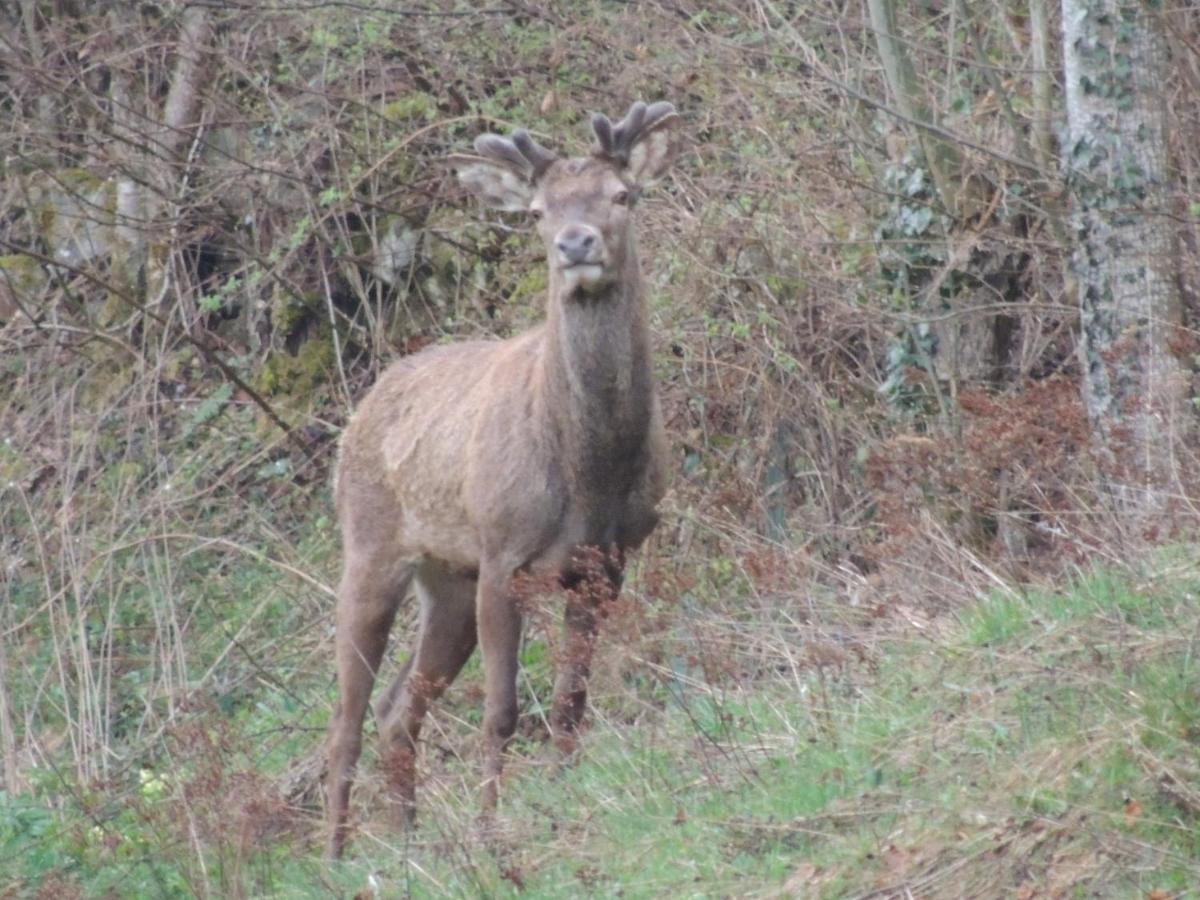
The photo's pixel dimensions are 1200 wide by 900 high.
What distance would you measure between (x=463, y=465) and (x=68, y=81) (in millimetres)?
6514

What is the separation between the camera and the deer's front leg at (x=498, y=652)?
7.93 meters

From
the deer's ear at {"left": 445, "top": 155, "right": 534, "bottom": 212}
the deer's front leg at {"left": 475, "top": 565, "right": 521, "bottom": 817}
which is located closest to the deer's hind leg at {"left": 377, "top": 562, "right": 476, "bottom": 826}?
the deer's front leg at {"left": 475, "top": 565, "right": 521, "bottom": 817}

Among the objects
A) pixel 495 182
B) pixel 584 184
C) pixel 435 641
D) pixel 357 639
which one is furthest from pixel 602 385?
pixel 357 639

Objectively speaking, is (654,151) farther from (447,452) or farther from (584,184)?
(447,452)

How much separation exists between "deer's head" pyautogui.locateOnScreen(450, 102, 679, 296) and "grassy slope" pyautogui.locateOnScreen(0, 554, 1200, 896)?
153 cm

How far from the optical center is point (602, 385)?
7887mm

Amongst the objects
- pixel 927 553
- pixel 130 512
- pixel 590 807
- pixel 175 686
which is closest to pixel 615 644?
pixel 590 807

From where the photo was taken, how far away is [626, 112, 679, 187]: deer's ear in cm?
815

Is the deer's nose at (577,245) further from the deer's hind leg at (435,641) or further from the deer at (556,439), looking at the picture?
the deer's hind leg at (435,641)

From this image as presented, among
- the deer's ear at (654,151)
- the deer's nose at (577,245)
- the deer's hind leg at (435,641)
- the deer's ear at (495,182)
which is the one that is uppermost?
the deer's ear at (654,151)

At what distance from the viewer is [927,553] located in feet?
25.4

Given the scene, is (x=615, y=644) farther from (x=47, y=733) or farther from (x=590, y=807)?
(x=47, y=733)

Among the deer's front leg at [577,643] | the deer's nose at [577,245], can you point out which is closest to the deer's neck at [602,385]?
the deer's nose at [577,245]

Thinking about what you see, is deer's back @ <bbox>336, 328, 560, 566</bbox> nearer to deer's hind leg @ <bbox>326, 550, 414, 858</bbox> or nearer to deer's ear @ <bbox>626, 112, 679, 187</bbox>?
deer's hind leg @ <bbox>326, 550, 414, 858</bbox>
